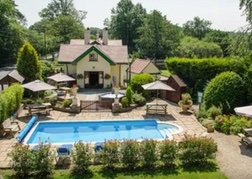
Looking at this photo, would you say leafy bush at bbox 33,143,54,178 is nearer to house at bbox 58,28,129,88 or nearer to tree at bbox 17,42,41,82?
tree at bbox 17,42,41,82

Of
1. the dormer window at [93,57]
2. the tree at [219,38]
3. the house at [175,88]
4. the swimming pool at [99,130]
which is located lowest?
the swimming pool at [99,130]

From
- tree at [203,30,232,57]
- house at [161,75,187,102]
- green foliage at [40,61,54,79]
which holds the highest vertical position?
tree at [203,30,232,57]

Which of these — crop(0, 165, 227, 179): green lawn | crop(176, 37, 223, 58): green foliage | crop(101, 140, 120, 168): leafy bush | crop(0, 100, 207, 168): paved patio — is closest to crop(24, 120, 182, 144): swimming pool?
crop(0, 100, 207, 168): paved patio

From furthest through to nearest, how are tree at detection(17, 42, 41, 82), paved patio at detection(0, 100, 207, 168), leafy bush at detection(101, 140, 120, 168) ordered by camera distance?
tree at detection(17, 42, 41, 82) → paved patio at detection(0, 100, 207, 168) → leafy bush at detection(101, 140, 120, 168)

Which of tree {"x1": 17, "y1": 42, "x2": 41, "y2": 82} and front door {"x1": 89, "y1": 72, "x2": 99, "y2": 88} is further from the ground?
tree {"x1": 17, "y1": 42, "x2": 41, "y2": 82}

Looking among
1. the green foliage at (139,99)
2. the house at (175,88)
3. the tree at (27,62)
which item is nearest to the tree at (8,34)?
the tree at (27,62)

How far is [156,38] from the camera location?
2376 inches

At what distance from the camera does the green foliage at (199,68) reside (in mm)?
25219

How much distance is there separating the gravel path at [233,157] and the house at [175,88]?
31.6 ft

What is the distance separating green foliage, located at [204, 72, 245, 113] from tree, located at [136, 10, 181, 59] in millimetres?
40116

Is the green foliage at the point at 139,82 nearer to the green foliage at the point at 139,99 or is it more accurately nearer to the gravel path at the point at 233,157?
the green foliage at the point at 139,99

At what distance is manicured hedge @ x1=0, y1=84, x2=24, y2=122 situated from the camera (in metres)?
17.8

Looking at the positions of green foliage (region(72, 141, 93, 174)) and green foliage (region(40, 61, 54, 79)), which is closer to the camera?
green foliage (region(72, 141, 93, 174))

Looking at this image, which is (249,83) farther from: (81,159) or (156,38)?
(156,38)
